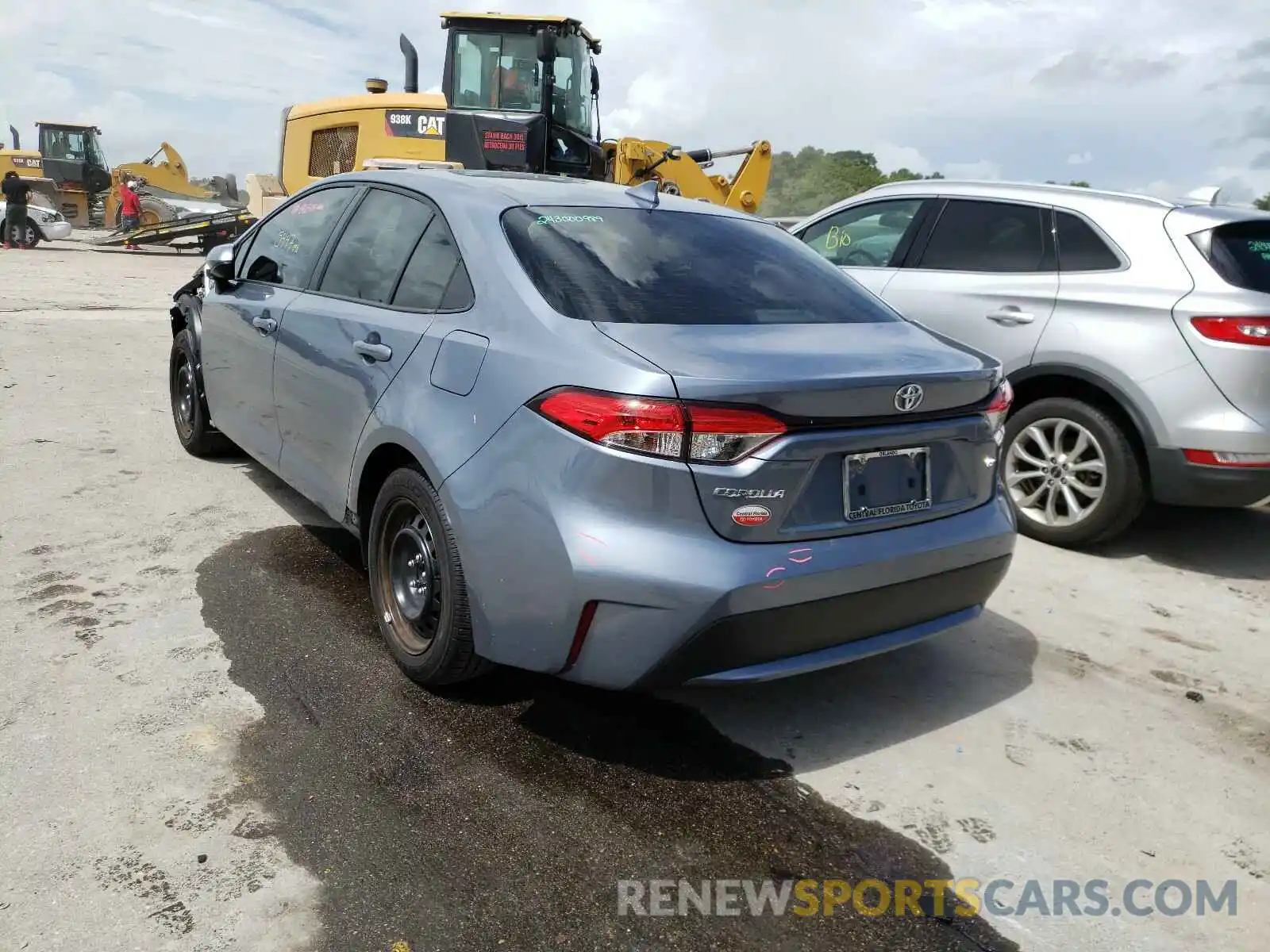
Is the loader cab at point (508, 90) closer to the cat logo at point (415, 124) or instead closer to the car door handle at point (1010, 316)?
the cat logo at point (415, 124)

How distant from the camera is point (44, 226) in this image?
25.7 meters

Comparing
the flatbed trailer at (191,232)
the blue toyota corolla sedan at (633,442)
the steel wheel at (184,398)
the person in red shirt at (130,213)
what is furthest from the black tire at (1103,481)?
the person in red shirt at (130,213)

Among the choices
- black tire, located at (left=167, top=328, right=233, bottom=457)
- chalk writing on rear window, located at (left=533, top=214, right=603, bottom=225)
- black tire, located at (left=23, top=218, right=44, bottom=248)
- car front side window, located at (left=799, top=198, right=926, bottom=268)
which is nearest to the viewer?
chalk writing on rear window, located at (left=533, top=214, right=603, bottom=225)

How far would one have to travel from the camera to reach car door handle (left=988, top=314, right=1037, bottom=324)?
510 centimetres

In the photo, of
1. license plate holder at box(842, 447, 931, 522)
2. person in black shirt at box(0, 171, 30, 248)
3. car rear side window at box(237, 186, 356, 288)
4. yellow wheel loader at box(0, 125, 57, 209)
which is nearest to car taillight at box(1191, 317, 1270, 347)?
license plate holder at box(842, 447, 931, 522)

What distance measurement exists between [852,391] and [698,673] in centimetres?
86

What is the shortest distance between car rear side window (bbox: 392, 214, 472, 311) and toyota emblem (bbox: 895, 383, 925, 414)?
1.33m

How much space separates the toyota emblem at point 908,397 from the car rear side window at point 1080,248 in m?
2.66

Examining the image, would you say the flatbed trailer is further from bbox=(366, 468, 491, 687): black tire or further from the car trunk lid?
the car trunk lid

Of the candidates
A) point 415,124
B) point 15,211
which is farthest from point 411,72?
point 15,211

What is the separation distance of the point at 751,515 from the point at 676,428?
0.30 m

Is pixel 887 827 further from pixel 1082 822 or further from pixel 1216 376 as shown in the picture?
pixel 1216 376

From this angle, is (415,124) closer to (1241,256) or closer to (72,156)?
(1241,256)

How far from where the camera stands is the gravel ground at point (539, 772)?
230 cm
